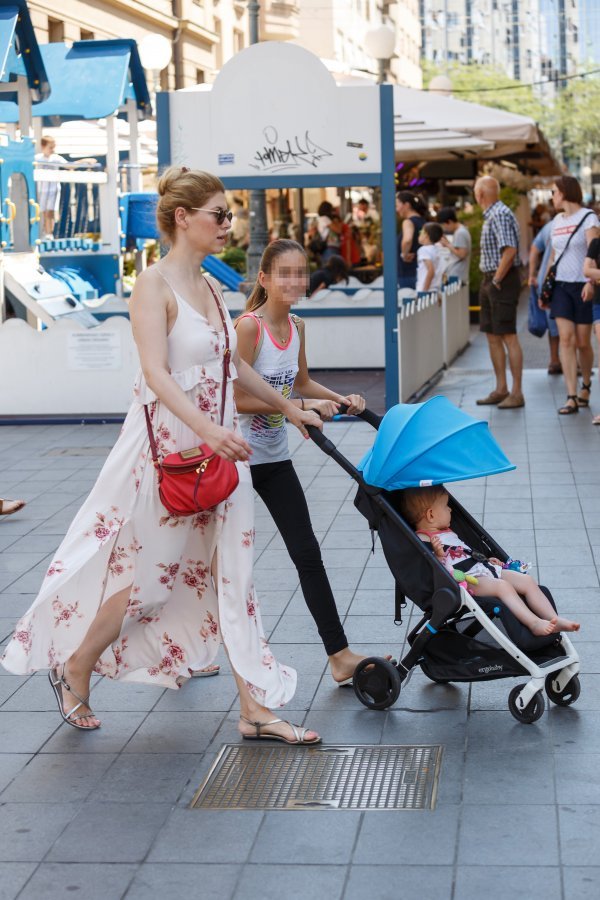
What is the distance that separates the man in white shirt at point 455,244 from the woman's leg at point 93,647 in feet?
40.9

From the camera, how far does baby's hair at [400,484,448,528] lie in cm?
477

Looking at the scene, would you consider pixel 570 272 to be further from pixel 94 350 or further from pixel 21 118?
pixel 21 118

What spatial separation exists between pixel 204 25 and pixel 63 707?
36355 millimetres

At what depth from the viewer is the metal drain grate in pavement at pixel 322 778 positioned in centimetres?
407

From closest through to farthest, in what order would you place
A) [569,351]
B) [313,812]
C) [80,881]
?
[80,881], [313,812], [569,351]

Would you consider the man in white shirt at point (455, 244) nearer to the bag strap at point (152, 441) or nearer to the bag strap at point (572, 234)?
the bag strap at point (572, 234)

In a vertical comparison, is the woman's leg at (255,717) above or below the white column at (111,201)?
below

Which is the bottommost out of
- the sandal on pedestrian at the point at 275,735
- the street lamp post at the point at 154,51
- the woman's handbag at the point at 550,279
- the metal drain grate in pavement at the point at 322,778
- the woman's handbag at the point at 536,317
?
the metal drain grate in pavement at the point at 322,778

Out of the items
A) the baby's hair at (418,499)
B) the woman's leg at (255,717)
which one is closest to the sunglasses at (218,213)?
the baby's hair at (418,499)

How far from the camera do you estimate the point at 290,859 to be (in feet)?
12.0

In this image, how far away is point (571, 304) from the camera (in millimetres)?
11539

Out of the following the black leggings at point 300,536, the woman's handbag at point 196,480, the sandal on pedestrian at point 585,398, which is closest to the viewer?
the woman's handbag at point 196,480

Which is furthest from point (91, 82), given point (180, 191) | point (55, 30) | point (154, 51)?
point (180, 191)

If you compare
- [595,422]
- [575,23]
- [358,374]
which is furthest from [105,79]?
[575,23]
